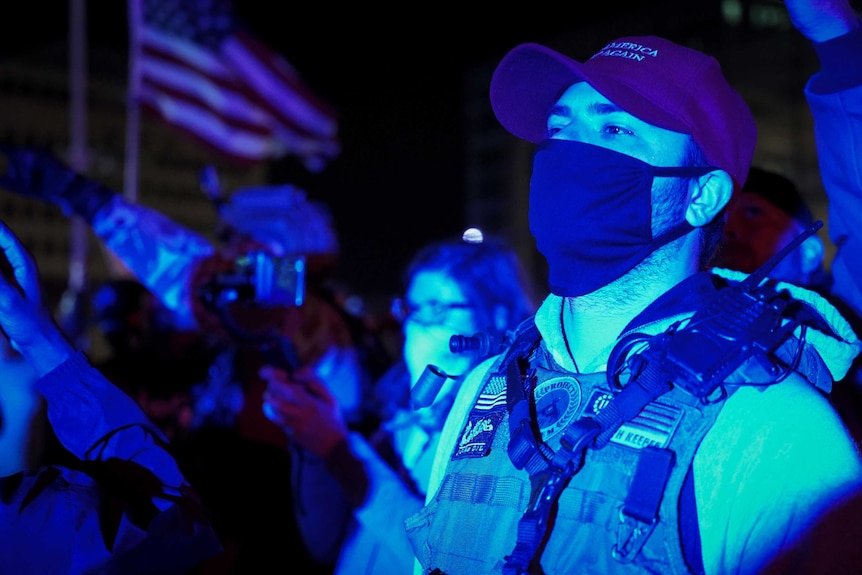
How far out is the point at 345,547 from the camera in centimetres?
304

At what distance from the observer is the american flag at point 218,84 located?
8516mm

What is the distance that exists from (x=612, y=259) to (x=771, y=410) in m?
0.49

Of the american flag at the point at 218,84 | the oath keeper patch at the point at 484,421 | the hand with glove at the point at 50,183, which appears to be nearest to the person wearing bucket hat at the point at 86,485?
the oath keeper patch at the point at 484,421

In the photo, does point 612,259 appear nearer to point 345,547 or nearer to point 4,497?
point 4,497

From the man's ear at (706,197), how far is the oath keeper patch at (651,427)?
1.69ft

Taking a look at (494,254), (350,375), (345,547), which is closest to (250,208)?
(350,375)

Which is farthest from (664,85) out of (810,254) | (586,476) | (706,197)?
(810,254)

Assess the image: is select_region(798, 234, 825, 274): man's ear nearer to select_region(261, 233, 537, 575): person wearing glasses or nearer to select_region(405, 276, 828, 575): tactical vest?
select_region(261, 233, 537, 575): person wearing glasses

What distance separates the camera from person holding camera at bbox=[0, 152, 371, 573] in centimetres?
389

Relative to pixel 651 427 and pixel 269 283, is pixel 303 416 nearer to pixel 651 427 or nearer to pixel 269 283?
pixel 269 283

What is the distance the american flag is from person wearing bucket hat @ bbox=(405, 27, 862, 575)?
279 inches

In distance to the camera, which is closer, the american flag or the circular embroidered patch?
the circular embroidered patch

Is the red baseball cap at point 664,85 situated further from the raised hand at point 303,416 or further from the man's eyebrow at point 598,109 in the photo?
the raised hand at point 303,416

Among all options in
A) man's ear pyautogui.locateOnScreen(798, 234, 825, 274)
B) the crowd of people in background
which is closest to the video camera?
the crowd of people in background
